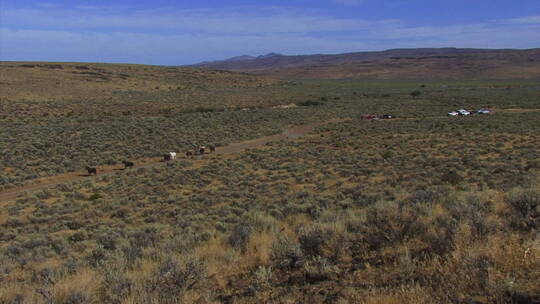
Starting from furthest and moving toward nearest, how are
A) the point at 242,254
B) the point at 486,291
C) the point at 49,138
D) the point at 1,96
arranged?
the point at 1,96 < the point at 49,138 < the point at 242,254 < the point at 486,291

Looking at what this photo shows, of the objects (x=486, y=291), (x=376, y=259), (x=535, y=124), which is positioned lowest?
(x=535, y=124)

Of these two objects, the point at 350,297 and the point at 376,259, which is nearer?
the point at 350,297

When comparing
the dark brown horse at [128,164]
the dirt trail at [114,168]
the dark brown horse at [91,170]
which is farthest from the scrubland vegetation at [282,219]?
the dark brown horse at [128,164]

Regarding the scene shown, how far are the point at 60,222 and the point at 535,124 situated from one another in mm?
34423

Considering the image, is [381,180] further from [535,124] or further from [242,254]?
[535,124]

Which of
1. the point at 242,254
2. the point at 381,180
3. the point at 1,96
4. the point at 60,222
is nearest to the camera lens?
the point at 242,254

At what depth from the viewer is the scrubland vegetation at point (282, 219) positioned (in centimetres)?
423

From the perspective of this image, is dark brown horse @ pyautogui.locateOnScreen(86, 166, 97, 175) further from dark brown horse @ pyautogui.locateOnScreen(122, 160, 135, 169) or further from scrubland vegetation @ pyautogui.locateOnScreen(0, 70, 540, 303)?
dark brown horse @ pyautogui.locateOnScreen(122, 160, 135, 169)

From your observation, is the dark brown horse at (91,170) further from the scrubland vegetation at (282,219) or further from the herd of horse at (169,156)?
the scrubland vegetation at (282,219)

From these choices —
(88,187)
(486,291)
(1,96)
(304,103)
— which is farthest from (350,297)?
(1,96)

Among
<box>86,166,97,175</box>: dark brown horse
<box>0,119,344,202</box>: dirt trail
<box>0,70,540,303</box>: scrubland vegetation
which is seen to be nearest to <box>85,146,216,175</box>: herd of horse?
<box>86,166,97,175</box>: dark brown horse

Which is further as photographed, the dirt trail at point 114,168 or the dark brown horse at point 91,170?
the dark brown horse at point 91,170

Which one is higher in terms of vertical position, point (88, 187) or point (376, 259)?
point (376, 259)

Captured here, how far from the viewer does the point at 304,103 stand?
2132 inches
